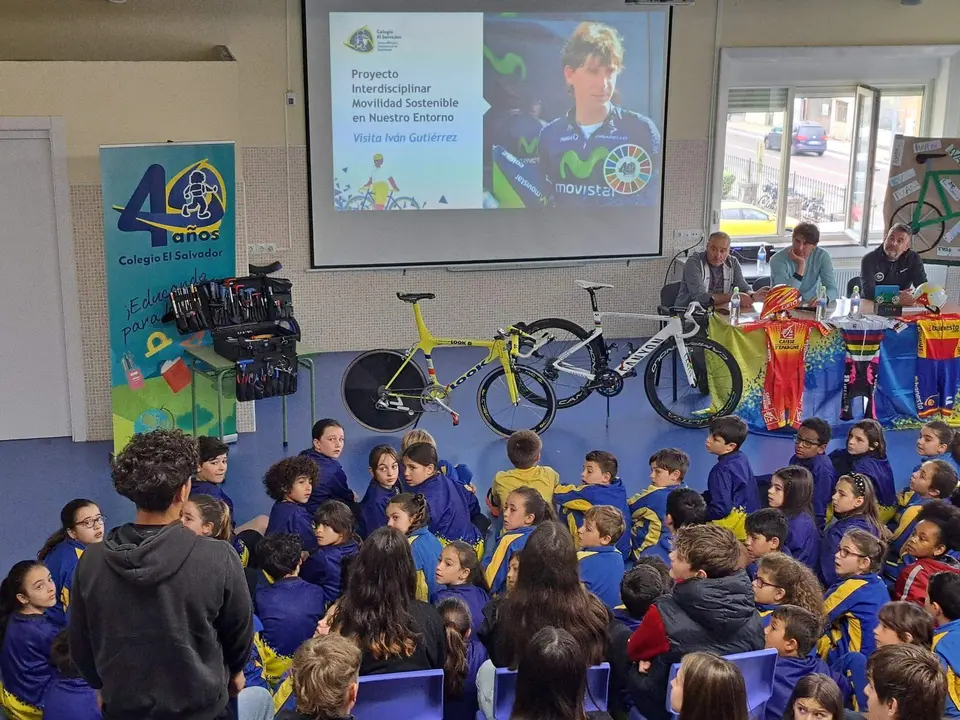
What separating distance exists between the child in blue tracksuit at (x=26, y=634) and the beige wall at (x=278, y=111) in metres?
3.58

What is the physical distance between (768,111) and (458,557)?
7.47m

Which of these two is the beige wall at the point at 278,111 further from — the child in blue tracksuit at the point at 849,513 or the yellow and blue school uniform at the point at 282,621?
the child in blue tracksuit at the point at 849,513

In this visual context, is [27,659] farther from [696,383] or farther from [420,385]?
[696,383]

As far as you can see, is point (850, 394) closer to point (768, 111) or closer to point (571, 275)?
point (571, 275)

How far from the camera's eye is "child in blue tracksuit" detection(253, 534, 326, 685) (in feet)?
13.7

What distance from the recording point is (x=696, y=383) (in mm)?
7953

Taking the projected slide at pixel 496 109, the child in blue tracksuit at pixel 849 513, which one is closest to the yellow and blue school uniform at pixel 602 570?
the child in blue tracksuit at pixel 849 513

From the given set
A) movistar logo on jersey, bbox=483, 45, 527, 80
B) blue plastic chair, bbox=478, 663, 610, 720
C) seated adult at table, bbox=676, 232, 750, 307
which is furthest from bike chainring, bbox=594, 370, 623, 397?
blue plastic chair, bbox=478, 663, 610, 720

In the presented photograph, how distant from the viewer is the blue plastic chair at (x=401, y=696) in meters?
3.35

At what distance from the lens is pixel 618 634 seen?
3.86 metres

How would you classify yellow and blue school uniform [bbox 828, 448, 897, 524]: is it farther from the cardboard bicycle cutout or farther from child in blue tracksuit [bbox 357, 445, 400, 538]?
the cardboard bicycle cutout

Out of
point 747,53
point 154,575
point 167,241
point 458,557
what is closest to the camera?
point 154,575

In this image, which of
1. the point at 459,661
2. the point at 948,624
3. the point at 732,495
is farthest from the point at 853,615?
the point at 459,661

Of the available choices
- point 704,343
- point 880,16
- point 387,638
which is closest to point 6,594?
point 387,638
